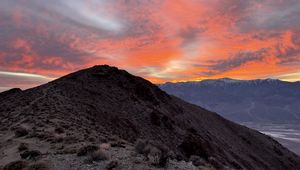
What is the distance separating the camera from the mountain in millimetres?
20781

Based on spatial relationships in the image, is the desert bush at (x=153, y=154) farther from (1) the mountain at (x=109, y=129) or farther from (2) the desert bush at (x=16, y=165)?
(2) the desert bush at (x=16, y=165)

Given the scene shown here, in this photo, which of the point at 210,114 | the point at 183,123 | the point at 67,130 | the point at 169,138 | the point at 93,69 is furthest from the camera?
the point at 210,114

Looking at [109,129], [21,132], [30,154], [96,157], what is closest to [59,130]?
[21,132]

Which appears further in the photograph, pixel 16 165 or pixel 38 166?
pixel 16 165

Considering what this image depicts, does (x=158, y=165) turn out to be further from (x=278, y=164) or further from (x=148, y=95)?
(x=278, y=164)

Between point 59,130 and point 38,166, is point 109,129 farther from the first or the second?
point 38,166

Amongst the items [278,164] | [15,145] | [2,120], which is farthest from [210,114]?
[15,145]

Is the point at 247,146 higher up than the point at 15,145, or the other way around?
the point at 15,145

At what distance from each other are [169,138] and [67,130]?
25.5 meters

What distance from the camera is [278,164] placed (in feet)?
281

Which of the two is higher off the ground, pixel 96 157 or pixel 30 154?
pixel 96 157

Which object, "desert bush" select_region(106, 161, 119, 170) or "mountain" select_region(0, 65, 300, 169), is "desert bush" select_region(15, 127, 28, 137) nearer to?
"mountain" select_region(0, 65, 300, 169)

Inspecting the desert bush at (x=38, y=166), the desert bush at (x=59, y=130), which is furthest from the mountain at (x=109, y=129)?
the desert bush at (x=38, y=166)

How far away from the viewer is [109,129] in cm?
3909
